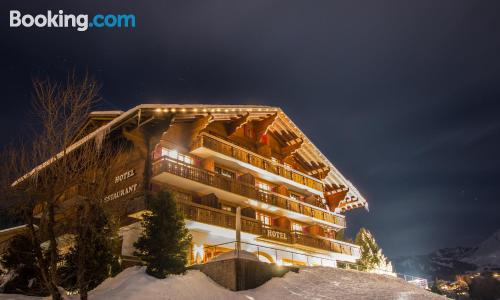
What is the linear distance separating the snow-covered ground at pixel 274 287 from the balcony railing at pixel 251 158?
982 cm

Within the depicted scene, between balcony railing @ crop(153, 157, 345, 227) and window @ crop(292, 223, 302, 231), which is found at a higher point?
balcony railing @ crop(153, 157, 345, 227)

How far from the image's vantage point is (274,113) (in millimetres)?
36500

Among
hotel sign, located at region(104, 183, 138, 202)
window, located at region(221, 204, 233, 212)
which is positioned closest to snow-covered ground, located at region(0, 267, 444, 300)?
hotel sign, located at region(104, 183, 138, 202)

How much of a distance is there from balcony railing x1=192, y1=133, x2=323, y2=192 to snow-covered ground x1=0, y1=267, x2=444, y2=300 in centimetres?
982

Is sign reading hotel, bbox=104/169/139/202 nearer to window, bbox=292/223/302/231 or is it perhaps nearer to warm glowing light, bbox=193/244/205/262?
warm glowing light, bbox=193/244/205/262

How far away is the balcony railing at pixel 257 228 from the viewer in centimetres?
2511

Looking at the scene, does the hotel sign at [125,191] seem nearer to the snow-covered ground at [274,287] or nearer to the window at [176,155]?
the window at [176,155]

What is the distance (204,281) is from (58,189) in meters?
8.14

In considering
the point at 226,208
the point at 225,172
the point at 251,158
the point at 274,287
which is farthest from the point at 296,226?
the point at 274,287

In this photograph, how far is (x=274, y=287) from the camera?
848 inches

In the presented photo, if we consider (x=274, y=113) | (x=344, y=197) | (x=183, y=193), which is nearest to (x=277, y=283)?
(x=183, y=193)

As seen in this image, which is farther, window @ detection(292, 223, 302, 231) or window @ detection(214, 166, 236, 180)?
window @ detection(292, 223, 302, 231)

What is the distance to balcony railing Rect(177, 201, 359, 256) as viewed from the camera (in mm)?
25109

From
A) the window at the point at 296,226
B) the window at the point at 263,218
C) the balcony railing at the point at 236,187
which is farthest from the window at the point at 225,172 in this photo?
the window at the point at 296,226
